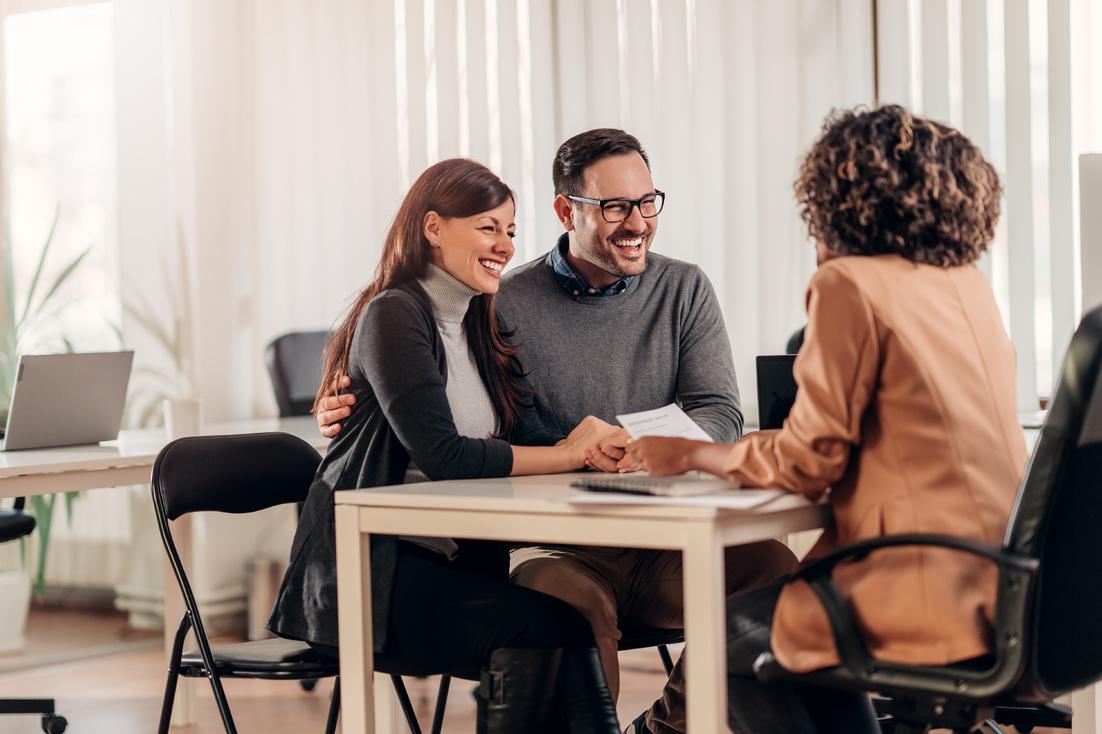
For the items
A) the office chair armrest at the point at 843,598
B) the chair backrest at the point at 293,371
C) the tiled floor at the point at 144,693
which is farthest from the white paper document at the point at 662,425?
the chair backrest at the point at 293,371

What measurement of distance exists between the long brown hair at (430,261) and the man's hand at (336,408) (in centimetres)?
3

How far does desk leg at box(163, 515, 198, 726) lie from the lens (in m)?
3.58

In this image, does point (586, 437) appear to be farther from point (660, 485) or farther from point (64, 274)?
point (64, 274)

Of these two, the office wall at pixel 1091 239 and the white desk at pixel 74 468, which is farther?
the white desk at pixel 74 468

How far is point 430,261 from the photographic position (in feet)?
8.23

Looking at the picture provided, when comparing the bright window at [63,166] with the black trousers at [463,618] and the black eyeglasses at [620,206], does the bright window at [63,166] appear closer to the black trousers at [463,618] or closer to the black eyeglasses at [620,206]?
the black eyeglasses at [620,206]

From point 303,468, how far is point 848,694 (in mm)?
1176

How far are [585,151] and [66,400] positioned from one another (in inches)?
63.1

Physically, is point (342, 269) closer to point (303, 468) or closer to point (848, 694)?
point (303, 468)

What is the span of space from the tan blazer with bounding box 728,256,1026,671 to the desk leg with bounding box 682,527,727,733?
11cm

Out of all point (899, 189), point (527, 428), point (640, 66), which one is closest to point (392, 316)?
point (527, 428)

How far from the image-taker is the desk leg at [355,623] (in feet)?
7.18

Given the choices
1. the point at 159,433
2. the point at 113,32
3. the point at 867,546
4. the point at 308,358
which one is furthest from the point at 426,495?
the point at 113,32

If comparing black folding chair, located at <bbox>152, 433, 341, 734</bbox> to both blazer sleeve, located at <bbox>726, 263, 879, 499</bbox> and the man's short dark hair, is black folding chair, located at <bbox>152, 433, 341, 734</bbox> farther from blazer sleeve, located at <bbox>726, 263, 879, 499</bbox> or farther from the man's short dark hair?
blazer sleeve, located at <bbox>726, 263, 879, 499</bbox>
